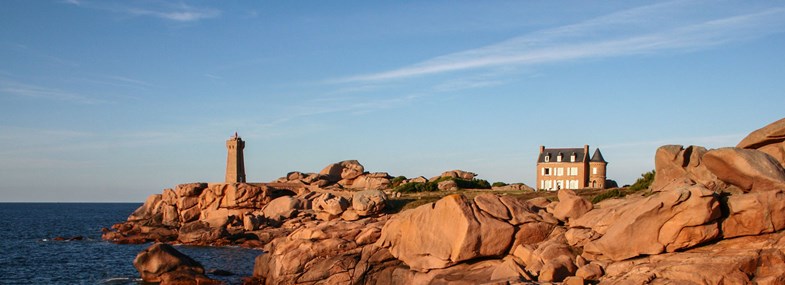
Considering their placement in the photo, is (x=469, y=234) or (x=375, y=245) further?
(x=375, y=245)

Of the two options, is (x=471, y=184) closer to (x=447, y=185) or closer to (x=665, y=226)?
(x=447, y=185)

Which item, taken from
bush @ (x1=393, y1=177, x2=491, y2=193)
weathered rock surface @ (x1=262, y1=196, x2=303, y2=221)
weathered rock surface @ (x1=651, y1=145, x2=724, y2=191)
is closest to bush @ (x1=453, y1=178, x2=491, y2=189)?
bush @ (x1=393, y1=177, x2=491, y2=193)

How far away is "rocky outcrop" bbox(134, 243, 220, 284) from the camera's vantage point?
140 ft

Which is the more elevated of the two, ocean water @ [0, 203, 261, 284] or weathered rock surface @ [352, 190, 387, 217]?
weathered rock surface @ [352, 190, 387, 217]

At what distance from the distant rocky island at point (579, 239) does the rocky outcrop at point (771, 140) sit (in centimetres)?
5

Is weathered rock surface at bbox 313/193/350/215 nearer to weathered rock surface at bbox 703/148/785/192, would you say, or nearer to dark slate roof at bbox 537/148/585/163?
dark slate roof at bbox 537/148/585/163

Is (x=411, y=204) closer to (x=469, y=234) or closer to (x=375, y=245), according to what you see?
(x=375, y=245)

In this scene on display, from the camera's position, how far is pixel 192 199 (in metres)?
88.3

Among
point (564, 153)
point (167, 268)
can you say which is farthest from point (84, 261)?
point (564, 153)

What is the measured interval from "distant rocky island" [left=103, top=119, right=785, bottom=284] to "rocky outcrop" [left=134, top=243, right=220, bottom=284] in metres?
0.08

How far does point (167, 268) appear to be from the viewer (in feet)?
143

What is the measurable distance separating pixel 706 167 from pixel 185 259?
29.1 m

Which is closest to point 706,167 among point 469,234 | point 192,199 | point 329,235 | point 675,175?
point 675,175

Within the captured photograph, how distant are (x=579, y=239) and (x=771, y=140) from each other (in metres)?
12.6
